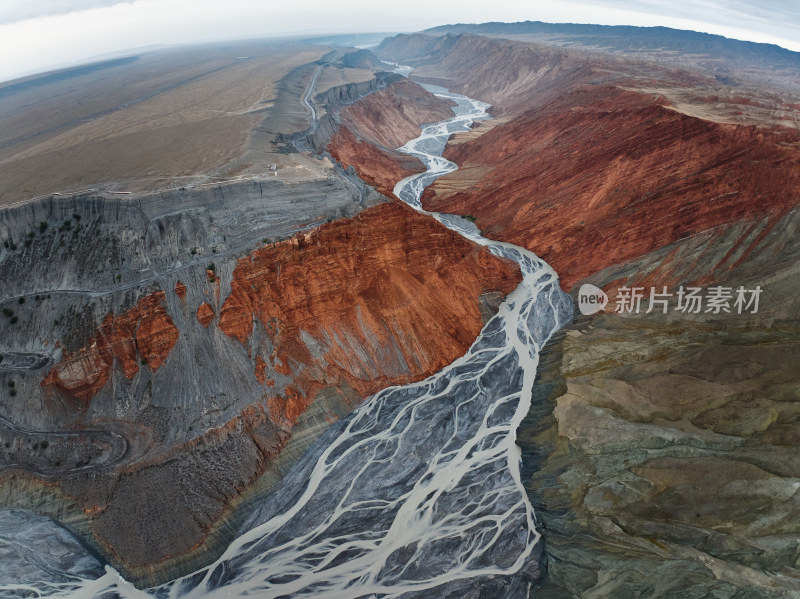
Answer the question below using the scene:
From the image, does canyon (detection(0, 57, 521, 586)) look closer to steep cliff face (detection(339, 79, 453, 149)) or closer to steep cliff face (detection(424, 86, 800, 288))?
steep cliff face (detection(424, 86, 800, 288))

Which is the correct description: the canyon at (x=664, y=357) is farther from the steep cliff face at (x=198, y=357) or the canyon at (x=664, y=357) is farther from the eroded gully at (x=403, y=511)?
the steep cliff face at (x=198, y=357)

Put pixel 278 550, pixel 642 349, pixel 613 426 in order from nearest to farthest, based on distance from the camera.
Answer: pixel 278 550, pixel 613 426, pixel 642 349

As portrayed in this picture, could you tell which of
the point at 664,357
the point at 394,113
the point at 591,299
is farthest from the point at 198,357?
the point at 394,113

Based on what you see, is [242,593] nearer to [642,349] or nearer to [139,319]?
[139,319]

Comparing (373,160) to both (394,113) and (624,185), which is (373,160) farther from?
(624,185)

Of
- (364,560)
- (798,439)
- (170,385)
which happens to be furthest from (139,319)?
(798,439)

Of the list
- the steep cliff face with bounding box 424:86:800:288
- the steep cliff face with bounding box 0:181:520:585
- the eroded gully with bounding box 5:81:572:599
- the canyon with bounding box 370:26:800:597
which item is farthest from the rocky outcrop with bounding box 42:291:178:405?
the steep cliff face with bounding box 424:86:800:288
